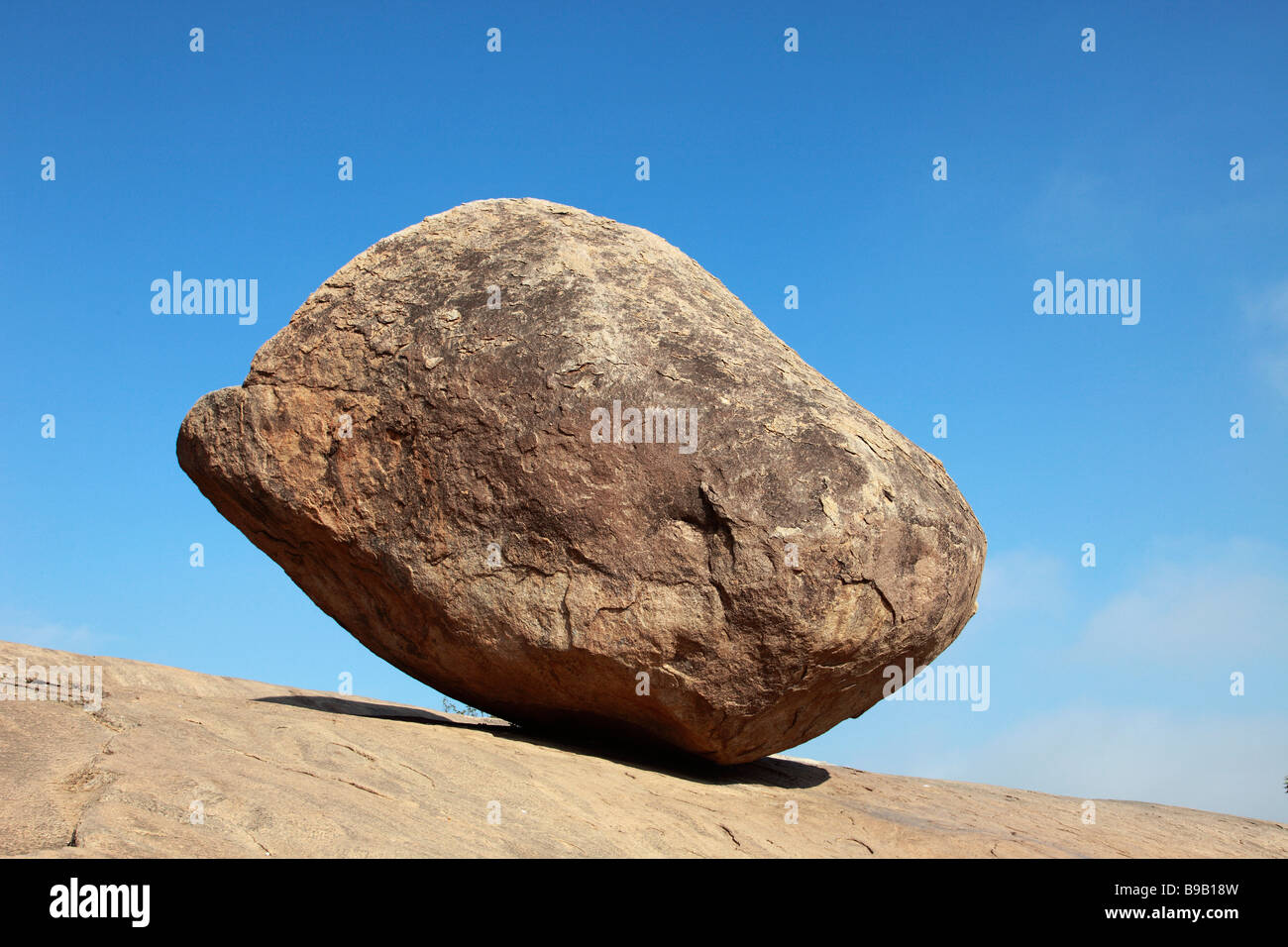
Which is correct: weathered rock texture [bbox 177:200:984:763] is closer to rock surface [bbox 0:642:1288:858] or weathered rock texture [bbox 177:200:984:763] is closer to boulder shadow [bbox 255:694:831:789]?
boulder shadow [bbox 255:694:831:789]

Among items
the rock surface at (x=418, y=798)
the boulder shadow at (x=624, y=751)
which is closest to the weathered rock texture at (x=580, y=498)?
the boulder shadow at (x=624, y=751)

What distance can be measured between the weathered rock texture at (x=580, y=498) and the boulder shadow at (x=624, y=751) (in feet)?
0.56

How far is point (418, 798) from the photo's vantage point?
182 inches

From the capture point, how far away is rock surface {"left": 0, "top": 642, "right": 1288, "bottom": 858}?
147 inches

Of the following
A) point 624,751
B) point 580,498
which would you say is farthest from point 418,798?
point 624,751

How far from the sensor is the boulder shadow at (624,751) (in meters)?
6.44

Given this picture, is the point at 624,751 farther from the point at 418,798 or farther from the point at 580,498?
the point at 418,798

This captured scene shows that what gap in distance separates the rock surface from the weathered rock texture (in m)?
0.57

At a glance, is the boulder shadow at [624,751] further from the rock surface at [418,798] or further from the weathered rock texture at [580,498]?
A: the weathered rock texture at [580,498]

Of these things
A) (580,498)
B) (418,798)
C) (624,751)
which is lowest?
(624,751)

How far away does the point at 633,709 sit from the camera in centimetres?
615

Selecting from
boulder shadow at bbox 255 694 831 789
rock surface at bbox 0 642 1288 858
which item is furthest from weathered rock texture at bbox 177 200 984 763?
rock surface at bbox 0 642 1288 858

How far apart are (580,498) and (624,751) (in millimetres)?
1840
